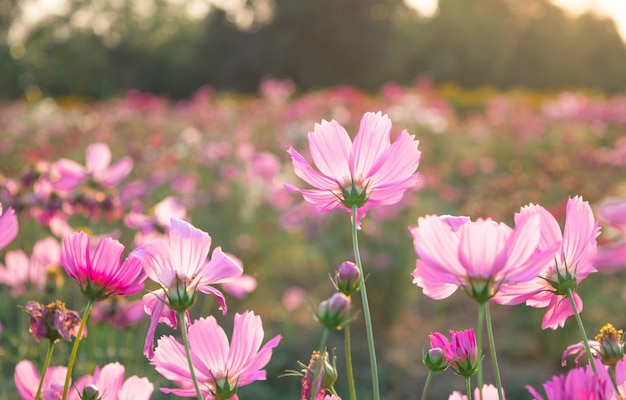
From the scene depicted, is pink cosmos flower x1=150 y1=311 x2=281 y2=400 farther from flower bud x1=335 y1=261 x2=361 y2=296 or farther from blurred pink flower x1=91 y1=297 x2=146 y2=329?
blurred pink flower x1=91 y1=297 x2=146 y2=329

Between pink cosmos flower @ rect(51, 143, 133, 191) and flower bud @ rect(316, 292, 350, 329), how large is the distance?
39.2 inches

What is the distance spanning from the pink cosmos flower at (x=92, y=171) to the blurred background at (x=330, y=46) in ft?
80.1

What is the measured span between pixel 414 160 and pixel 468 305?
4486 mm

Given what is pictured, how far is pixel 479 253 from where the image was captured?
1.90 ft

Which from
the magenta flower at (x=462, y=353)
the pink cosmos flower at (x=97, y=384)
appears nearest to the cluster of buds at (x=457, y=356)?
the magenta flower at (x=462, y=353)

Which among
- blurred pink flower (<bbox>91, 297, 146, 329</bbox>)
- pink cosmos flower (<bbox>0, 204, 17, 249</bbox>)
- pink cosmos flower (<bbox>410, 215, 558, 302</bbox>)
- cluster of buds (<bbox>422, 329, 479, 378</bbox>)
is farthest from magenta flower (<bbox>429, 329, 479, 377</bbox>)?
blurred pink flower (<bbox>91, 297, 146, 329</bbox>)

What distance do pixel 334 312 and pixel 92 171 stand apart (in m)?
1.12

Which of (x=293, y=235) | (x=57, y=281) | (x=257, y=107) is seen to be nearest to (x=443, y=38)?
(x=257, y=107)

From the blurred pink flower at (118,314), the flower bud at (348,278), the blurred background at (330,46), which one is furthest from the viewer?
the blurred background at (330,46)

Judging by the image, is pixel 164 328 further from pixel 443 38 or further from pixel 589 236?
pixel 443 38

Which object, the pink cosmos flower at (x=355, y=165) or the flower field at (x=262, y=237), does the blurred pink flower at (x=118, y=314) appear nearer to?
the flower field at (x=262, y=237)

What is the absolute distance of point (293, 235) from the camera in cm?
554

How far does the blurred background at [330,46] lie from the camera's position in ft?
95.3

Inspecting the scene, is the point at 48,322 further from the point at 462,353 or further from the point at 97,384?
the point at 462,353
